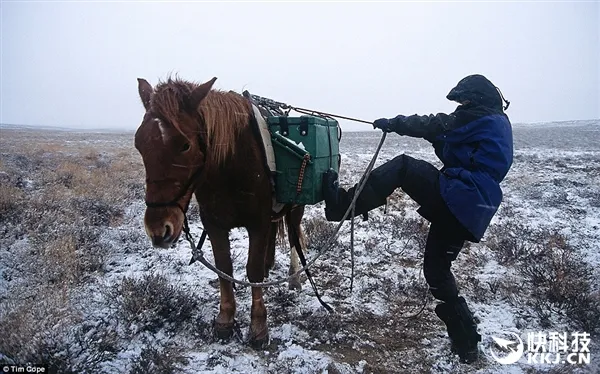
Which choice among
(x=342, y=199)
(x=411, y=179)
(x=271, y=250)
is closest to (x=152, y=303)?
(x=271, y=250)

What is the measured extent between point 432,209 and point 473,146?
0.56 metres

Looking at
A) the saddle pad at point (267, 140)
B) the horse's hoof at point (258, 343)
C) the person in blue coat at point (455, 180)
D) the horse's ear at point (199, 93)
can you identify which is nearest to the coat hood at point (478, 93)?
the person in blue coat at point (455, 180)

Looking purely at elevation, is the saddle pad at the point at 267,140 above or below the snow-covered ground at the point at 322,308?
above

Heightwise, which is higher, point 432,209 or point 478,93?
point 478,93

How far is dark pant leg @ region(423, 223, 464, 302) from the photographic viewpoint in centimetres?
272

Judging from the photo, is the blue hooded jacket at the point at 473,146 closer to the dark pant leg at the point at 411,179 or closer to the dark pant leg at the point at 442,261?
the dark pant leg at the point at 411,179

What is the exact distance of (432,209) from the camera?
2635 mm

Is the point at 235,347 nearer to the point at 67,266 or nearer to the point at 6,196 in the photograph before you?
the point at 67,266

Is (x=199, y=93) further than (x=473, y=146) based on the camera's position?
No

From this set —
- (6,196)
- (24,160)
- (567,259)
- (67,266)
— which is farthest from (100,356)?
(24,160)

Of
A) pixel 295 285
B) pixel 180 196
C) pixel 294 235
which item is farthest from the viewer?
pixel 295 285

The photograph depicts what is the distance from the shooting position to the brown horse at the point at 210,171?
2.14 metres

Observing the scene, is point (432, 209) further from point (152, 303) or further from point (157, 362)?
point (152, 303)

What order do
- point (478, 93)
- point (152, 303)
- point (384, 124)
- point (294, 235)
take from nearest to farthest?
point (478, 93), point (384, 124), point (152, 303), point (294, 235)
